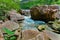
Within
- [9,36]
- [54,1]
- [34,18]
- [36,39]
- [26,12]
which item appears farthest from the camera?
[54,1]

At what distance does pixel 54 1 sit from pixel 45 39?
1706cm

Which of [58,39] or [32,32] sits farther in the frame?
[58,39]

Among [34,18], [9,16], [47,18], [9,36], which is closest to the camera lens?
[9,36]

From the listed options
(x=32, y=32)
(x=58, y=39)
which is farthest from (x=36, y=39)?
(x=58, y=39)

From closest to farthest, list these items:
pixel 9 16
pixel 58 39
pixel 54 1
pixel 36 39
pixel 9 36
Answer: pixel 36 39 → pixel 9 36 → pixel 58 39 → pixel 9 16 → pixel 54 1

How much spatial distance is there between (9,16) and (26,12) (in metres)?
5.92

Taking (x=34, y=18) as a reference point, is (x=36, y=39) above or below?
above

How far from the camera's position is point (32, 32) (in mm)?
4078

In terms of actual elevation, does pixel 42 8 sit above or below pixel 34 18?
above

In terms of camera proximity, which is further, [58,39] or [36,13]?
[36,13]

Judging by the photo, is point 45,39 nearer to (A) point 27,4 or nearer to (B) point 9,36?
(B) point 9,36

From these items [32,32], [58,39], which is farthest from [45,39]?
[58,39]

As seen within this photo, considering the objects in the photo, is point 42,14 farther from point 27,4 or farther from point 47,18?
point 27,4

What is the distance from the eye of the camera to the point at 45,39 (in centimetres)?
374
